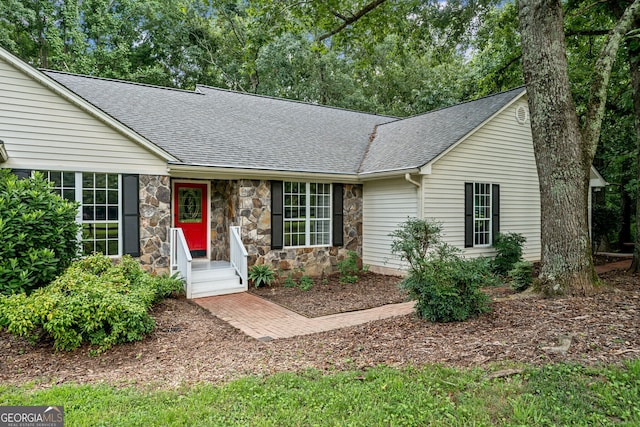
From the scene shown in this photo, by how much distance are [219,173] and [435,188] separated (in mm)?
4985

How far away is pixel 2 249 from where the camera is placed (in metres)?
4.62

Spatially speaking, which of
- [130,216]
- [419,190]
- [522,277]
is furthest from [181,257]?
[522,277]

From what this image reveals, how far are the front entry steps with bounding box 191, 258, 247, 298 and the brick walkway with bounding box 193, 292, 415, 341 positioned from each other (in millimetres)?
222

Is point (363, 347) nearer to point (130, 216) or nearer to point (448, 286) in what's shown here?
point (448, 286)

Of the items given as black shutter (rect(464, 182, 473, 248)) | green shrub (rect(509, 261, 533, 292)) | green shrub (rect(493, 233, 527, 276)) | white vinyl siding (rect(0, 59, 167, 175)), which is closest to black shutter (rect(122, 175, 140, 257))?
white vinyl siding (rect(0, 59, 167, 175))

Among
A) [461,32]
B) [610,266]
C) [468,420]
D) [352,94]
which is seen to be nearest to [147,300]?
[468,420]

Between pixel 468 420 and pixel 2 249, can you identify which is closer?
pixel 468 420

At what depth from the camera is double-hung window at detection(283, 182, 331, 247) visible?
30.8ft

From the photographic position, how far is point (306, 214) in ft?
31.6

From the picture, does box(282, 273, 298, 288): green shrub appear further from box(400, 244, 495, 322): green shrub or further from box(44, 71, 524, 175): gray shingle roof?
box(400, 244, 495, 322): green shrub

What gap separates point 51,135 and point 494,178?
9936 mm

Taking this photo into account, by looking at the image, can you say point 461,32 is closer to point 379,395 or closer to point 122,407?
point 379,395

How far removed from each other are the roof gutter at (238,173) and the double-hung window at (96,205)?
1.15 meters

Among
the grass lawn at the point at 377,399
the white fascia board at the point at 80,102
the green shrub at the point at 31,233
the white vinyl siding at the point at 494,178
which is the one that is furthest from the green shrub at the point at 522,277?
the green shrub at the point at 31,233
